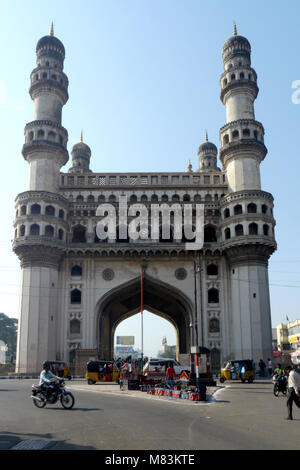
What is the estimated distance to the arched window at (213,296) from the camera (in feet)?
145

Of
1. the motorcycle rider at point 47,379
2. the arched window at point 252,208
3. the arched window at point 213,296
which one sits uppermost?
the arched window at point 252,208

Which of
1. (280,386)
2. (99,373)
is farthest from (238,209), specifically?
(280,386)

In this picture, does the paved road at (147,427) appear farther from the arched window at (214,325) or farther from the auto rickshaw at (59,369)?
the arched window at (214,325)

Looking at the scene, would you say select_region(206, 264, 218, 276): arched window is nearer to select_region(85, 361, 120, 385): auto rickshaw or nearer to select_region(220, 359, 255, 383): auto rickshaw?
select_region(220, 359, 255, 383): auto rickshaw

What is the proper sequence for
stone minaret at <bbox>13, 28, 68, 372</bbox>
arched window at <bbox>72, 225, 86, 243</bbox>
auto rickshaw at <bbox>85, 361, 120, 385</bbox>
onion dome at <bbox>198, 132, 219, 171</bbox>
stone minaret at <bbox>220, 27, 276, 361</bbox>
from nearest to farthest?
auto rickshaw at <bbox>85, 361, 120, 385</bbox>
stone minaret at <bbox>13, 28, 68, 372</bbox>
stone minaret at <bbox>220, 27, 276, 361</bbox>
arched window at <bbox>72, 225, 86, 243</bbox>
onion dome at <bbox>198, 132, 219, 171</bbox>

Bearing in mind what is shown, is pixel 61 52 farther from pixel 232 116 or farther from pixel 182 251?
pixel 182 251

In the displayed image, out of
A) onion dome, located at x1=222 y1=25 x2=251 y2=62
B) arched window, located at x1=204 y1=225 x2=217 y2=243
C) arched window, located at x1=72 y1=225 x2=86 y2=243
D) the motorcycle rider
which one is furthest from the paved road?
onion dome, located at x1=222 y1=25 x2=251 y2=62

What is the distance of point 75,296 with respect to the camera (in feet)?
145

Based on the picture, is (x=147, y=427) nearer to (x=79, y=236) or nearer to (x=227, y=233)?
(x=227, y=233)

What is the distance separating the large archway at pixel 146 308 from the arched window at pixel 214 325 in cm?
168

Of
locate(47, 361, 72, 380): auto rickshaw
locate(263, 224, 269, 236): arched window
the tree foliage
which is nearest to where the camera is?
locate(47, 361, 72, 380): auto rickshaw

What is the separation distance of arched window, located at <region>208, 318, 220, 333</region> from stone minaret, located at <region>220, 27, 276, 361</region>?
141 centimetres

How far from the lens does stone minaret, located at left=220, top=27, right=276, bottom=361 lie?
4025 cm

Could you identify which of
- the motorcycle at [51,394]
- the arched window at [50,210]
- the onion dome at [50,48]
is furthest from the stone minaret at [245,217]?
the motorcycle at [51,394]
